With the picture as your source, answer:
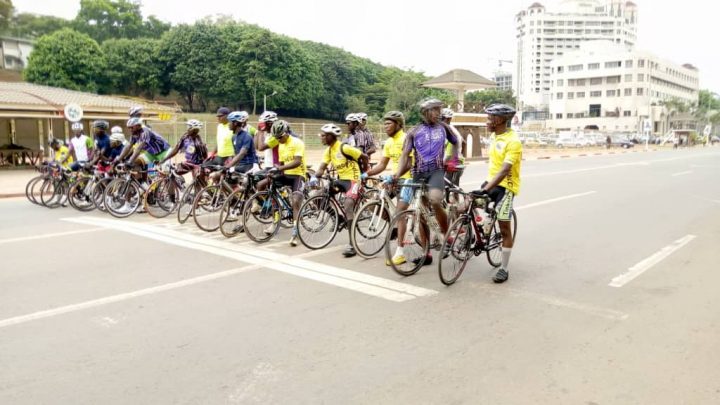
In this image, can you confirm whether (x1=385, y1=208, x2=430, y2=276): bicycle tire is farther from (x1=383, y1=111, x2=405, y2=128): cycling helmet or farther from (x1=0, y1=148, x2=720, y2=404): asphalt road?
(x1=383, y1=111, x2=405, y2=128): cycling helmet

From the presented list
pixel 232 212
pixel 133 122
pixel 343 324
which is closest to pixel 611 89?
pixel 133 122

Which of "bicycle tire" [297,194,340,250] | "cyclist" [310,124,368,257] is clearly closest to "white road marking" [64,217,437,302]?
"bicycle tire" [297,194,340,250]

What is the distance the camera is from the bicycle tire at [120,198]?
34.8ft

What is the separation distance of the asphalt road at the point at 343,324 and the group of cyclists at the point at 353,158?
0.83 m

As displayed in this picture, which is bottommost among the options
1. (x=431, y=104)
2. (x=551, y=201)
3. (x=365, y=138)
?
(x=551, y=201)

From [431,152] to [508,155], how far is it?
875mm

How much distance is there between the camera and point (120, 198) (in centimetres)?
1073

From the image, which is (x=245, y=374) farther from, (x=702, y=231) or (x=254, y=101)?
(x=254, y=101)

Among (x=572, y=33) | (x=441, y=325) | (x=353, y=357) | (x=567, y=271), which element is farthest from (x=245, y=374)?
(x=572, y=33)

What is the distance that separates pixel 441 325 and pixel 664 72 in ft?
422

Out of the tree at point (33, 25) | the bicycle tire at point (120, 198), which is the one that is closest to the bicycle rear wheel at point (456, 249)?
the bicycle tire at point (120, 198)

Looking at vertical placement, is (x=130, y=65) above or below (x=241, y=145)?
above

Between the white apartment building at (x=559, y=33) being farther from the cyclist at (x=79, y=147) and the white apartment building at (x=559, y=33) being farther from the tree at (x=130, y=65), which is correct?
the cyclist at (x=79, y=147)

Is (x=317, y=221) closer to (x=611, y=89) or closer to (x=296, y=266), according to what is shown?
(x=296, y=266)
